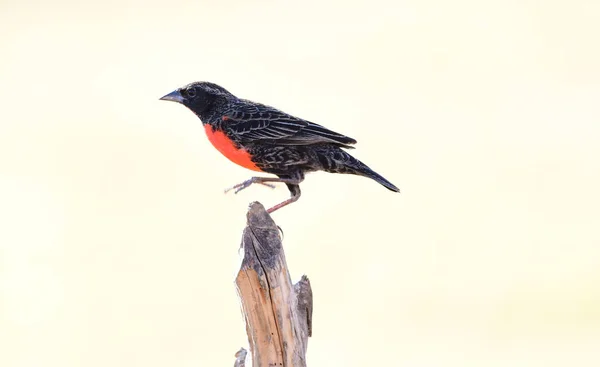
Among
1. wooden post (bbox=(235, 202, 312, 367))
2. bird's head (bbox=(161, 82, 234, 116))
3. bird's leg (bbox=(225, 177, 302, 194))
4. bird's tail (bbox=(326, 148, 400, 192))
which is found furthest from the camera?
bird's head (bbox=(161, 82, 234, 116))

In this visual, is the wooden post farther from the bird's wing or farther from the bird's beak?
the bird's beak

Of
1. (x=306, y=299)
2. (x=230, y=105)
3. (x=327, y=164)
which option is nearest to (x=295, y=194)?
(x=327, y=164)

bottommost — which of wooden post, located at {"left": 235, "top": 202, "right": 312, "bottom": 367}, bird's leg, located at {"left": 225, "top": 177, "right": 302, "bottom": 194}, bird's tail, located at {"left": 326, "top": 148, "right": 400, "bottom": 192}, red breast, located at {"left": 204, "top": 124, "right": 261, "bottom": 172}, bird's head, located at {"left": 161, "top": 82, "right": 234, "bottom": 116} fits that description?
wooden post, located at {"left": 235, "top": 202, "right": 312, "bottom": 367}

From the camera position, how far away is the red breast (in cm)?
706

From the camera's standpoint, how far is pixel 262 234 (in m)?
5.50

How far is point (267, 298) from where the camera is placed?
215 inches

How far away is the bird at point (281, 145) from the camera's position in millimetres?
6891

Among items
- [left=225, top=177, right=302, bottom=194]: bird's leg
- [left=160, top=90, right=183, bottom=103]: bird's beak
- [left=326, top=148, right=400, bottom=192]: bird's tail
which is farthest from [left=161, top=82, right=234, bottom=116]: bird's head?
[left=326, top=148, right=400, bottom=192]: bird's tail

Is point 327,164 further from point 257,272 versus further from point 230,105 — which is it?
point 257,272

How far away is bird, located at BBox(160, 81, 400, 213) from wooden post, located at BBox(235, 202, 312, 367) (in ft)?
4.13

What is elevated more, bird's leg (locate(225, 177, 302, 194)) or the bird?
the bird

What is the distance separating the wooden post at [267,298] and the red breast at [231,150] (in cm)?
148

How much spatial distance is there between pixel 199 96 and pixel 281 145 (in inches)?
41.0

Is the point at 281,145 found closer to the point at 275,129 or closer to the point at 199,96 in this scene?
the point at 275,129
